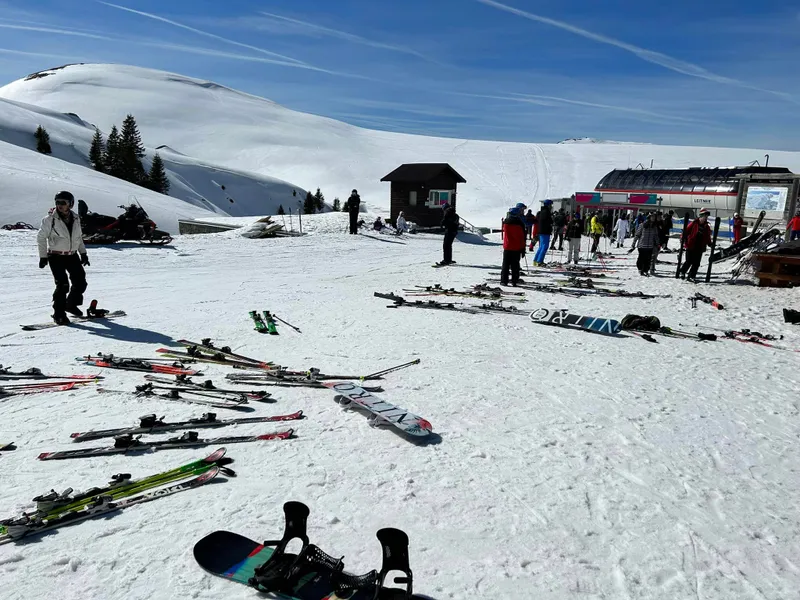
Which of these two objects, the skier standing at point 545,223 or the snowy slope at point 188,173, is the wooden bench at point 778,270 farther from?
the snowy slope at point 188,173

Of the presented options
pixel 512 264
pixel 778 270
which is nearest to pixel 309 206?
pixel 512 264

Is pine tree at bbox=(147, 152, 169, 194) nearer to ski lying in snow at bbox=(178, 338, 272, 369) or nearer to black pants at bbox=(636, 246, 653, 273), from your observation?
black pants at bbox=(636, 246, 653, 273)

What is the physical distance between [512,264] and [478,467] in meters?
9.22

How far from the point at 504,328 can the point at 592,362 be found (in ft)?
6.12

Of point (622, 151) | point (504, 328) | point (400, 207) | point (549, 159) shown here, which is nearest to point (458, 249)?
point (400, 207)

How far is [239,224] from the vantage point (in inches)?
1080

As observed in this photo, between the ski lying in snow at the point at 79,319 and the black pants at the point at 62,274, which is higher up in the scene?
the black pants at the point at 62,274

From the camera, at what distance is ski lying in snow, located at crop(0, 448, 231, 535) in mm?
3074

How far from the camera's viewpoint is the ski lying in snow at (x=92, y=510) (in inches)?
114

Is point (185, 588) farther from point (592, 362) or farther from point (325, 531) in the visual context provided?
point (592, 362)

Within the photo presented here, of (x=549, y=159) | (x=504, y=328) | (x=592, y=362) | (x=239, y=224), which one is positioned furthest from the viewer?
(x=549, y=159)

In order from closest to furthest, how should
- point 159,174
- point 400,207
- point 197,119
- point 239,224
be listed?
point 239,224
point 400,207
point 159,174
point 197,119

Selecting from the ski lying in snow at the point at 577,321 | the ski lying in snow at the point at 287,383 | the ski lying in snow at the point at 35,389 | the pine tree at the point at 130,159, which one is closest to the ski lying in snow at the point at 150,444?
the ski lying in snow at the point at 287,383

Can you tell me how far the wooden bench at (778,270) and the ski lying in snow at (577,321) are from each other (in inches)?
273
